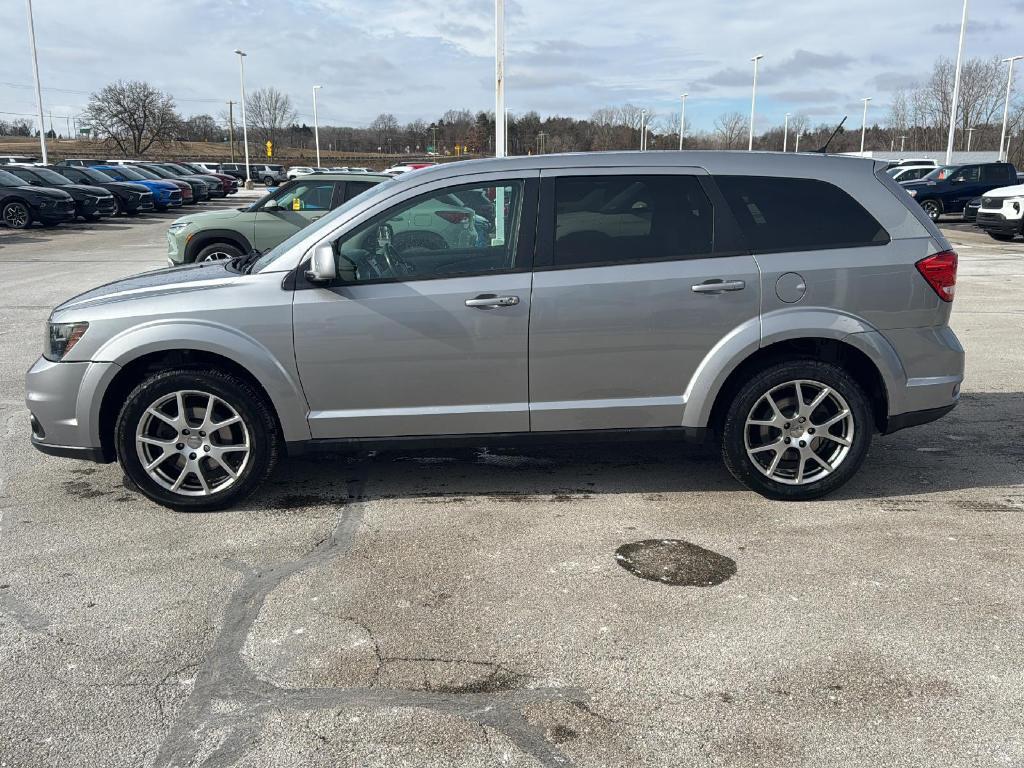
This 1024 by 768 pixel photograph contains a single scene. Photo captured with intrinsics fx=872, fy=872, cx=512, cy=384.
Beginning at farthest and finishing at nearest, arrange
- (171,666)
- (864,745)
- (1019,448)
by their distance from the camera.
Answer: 1. (1019,448)
2. (171,666)
3. (864,745)

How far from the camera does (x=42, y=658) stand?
3.26 meters

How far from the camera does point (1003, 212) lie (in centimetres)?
2108

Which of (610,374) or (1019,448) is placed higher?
(610,374)

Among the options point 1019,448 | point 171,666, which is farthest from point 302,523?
point 1019,448

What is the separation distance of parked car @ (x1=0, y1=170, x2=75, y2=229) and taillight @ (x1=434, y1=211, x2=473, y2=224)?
79.2ft

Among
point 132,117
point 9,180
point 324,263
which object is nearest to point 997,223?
point 324,263

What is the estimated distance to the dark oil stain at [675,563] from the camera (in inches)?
154

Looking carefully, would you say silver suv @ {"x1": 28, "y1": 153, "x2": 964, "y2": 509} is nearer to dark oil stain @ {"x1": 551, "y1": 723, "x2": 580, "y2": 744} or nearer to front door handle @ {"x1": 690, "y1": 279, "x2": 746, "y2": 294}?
front door handle @ {"x1": 690, "y1": 279, "x2": 746, "y2": 294}

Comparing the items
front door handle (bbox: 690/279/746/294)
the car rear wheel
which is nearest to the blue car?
the car rear wheel

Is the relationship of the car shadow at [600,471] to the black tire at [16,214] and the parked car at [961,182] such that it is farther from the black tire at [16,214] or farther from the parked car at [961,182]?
the parked car at [961,182]

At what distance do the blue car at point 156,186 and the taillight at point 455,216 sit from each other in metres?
30.9

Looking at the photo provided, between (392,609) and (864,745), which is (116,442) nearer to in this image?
(392,609)

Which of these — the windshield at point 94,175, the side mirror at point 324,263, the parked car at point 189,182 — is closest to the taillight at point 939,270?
the side mirror at point 324,263

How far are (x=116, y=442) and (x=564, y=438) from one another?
2371 millimetres
